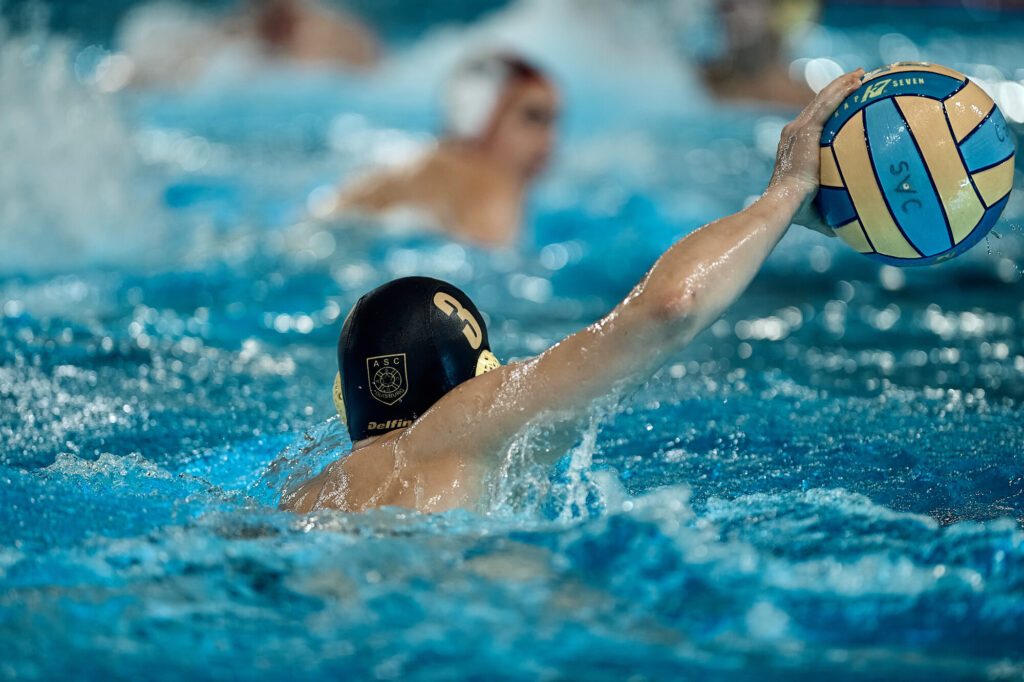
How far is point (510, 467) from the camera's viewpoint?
7.75ft

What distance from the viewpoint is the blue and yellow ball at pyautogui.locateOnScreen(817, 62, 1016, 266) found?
239cm

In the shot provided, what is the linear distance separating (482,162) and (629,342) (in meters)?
4.43

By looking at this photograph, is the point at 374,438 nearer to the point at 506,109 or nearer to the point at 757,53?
the point at 506,109

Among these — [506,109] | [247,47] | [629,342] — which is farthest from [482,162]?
[247,47]

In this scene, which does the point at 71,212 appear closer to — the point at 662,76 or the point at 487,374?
the point at 487,374

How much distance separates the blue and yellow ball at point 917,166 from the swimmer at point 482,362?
0.20 ft

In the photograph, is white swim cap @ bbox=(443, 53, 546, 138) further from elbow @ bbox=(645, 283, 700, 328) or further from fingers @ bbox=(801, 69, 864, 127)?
elbow @ bbox=(645, 283, 700, 328)

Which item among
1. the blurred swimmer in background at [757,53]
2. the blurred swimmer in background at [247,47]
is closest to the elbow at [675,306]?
the blurred swimmer in background at [757,53]

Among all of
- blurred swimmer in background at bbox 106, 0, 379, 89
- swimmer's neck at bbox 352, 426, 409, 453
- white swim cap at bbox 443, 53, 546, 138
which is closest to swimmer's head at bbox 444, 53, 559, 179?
white swim cap at bbox 443, 53, 546, 138

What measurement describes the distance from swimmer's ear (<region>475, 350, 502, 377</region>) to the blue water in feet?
0.59

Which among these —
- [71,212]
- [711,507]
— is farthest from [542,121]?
[711,507]

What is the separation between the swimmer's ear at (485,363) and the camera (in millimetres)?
2377

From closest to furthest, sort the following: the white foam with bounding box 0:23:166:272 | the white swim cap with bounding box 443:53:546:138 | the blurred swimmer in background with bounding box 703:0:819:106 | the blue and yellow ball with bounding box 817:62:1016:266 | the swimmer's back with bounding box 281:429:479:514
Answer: the swimmer's back with bounding box 281:429:479:514
the blue and yellow ball with bounding box 817:62:1016:266
the white foam with bounding box 0:23:166:272
the white swim cap with bounding box 443:53:546:138
the blurred swimmer in background with bounding box 703:0:819:106

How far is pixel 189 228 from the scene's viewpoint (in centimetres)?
648
